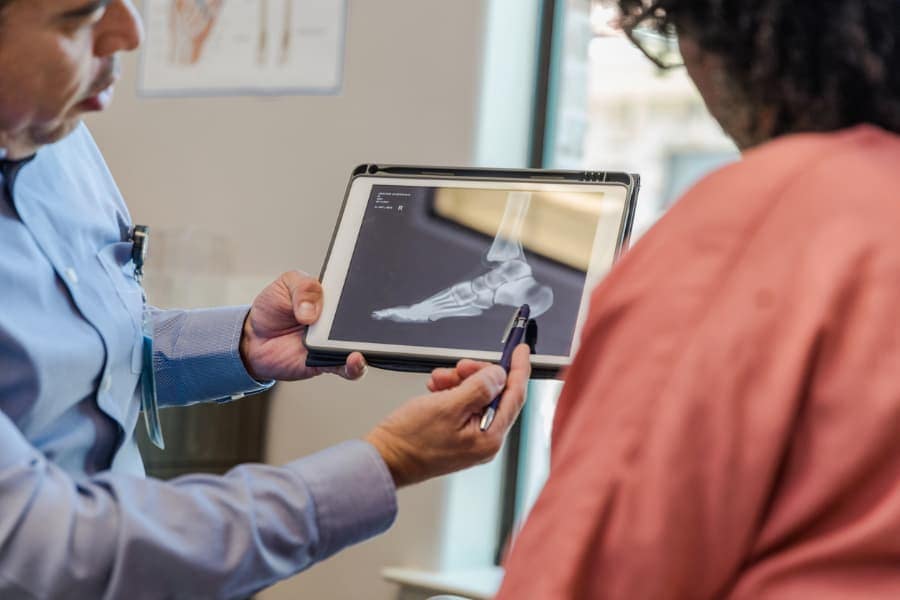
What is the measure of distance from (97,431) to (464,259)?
0.44 m

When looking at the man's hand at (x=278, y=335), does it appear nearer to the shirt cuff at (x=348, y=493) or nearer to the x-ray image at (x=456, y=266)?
the x-ray image at (x=456, y=266)

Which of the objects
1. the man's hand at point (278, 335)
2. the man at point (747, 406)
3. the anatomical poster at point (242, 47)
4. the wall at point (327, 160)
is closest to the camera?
the man at point (747, 406)

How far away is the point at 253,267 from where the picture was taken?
9.85 feet

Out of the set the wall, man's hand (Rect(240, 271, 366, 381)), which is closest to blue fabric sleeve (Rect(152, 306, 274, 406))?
man's hand (Rect(240, 271, 366, 381))

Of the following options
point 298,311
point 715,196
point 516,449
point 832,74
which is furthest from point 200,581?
point 516,449

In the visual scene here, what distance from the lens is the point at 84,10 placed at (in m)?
0.98

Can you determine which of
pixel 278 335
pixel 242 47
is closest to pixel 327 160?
pixel 242 47

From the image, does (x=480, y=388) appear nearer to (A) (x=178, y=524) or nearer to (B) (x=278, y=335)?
(A) (x=178, y=524)

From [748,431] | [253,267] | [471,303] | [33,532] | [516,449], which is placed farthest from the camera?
[253,267]

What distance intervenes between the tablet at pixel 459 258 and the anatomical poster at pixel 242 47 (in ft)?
5.36

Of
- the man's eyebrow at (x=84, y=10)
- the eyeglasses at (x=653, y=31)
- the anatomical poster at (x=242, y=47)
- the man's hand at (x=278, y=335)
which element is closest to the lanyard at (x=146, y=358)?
the man's hand at (x=278, y=335)

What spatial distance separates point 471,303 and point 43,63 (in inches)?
20.0

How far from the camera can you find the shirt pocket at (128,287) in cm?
122

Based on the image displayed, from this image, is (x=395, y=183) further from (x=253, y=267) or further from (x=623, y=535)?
(x=253, y=267)
